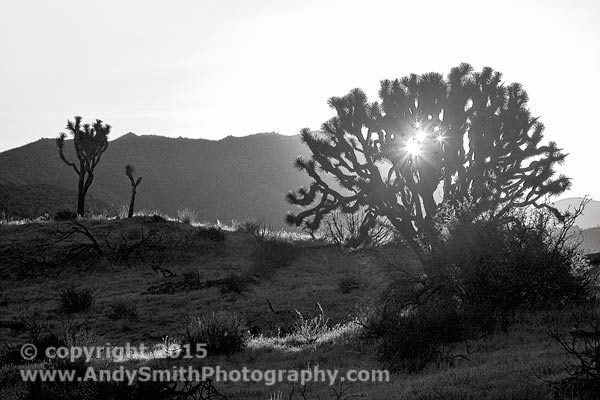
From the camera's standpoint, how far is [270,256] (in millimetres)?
23016

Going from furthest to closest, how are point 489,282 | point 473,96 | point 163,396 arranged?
1. point 473,96
2. point 489,282
3. point 163,396

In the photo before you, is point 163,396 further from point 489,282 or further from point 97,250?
point 97,250

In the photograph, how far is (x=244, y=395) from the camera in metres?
6.97

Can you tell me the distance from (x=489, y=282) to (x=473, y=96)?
836cm

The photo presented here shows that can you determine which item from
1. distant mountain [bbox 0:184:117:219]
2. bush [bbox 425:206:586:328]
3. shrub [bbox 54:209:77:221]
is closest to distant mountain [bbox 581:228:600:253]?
bush [bbox 425:206:586:328]

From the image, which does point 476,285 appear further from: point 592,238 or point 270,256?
point 592,238

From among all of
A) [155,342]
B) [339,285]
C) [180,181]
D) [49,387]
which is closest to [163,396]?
[49,387]

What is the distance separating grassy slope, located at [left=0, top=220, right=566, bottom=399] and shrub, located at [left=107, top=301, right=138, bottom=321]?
197 mm

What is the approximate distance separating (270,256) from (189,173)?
4277 centimetres

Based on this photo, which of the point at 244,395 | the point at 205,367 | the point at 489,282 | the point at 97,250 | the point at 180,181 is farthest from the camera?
the point at 180,181

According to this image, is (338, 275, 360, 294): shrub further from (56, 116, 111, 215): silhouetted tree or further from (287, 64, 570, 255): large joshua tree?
(56, 116, 111, 215): silhouetted tree

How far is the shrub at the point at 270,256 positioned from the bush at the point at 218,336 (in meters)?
10.5

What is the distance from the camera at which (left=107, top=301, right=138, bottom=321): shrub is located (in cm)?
1485

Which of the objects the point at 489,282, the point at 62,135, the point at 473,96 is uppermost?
the point at 62,135
